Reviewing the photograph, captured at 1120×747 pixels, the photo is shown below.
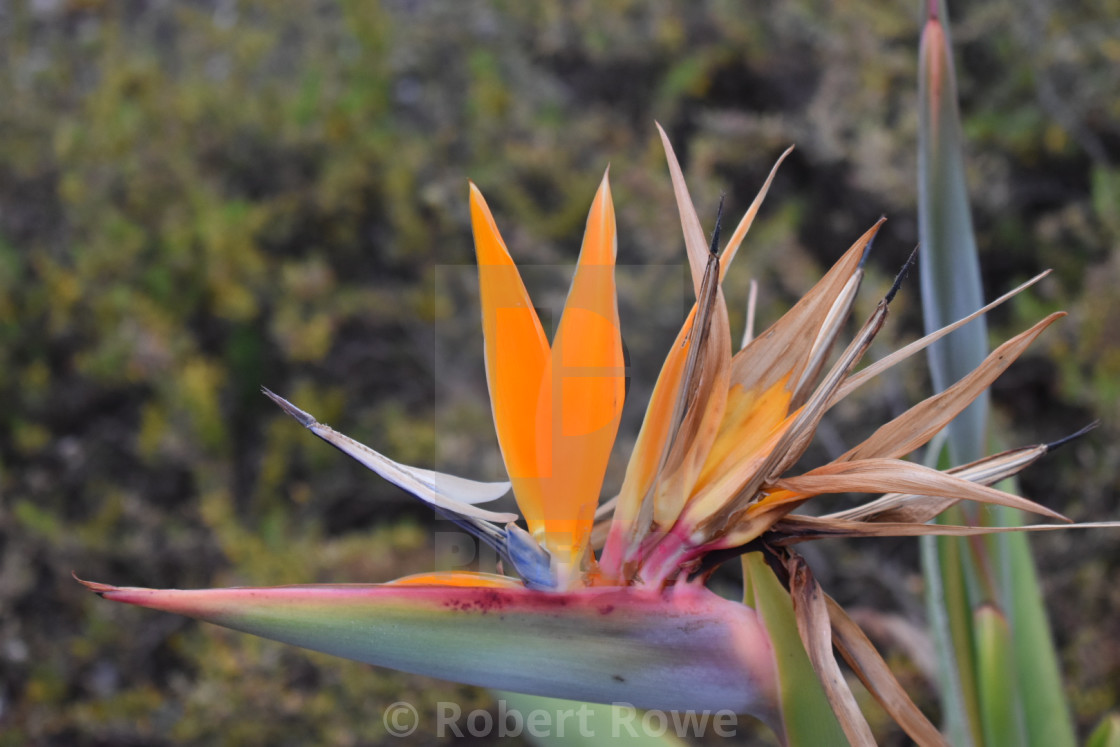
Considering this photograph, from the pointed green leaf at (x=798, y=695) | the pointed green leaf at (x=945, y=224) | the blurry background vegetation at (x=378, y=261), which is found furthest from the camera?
the blurry background vegetation at (x=378, y=261)

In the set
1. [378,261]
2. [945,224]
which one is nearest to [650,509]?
[945,224]

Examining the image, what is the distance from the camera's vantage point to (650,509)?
0.38 m

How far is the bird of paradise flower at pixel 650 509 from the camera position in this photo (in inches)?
13.1

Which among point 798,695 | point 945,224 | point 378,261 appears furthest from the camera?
point 378,261

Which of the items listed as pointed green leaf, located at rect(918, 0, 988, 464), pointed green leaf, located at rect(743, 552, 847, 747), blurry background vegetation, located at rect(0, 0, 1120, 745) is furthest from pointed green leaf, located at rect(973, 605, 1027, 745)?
blurry background vegetation, located at rect(0, 0, 1120, 745)

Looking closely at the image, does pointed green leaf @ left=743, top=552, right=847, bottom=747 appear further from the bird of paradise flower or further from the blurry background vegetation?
the blurry background vegetation

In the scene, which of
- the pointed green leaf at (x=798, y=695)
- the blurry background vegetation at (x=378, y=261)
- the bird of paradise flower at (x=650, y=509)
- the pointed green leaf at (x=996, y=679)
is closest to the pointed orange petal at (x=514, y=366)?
the bird of paradise flower at (x=650, y=509)

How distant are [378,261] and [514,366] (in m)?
1.17

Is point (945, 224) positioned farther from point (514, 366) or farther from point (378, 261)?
point (378, 261)

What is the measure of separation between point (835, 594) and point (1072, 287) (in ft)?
1.81

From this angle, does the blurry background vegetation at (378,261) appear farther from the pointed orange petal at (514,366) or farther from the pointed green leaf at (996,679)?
the pointed orange petal at (514,366)

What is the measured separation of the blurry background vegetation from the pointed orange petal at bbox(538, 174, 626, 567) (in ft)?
2.11

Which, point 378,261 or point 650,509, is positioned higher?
point 378,261

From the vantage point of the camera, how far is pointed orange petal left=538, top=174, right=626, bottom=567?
40 centimetres
